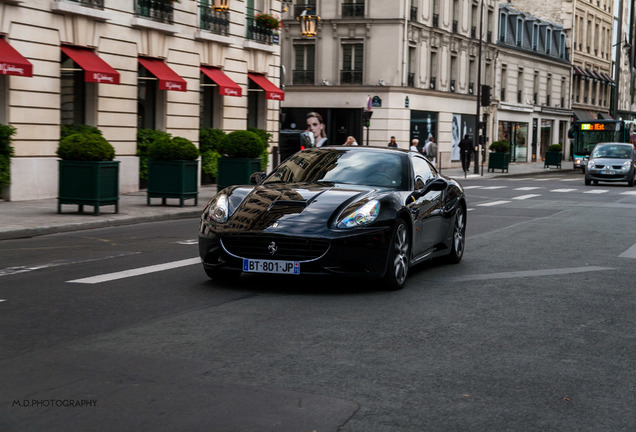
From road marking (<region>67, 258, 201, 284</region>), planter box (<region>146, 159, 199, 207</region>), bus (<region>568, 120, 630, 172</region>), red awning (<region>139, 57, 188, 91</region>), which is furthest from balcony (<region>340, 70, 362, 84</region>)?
road marking (<region>67, 258, 201, 284</region>)

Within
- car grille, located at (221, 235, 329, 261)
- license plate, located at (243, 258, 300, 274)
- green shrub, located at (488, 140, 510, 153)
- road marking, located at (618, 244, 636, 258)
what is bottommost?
road marking, located at (618, 244, 636, 258)

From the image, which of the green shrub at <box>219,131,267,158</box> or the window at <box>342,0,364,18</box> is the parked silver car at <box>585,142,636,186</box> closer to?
the window at <box>342,0,364,18</box>

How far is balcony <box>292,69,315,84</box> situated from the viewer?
4969 cm

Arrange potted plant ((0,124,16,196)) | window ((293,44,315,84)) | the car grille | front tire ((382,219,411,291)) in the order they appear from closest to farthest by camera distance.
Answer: the car grille < front tire ((382,219,411,291)) < potted plant ((0,124,16,196)) < window ((293,44,315,84))

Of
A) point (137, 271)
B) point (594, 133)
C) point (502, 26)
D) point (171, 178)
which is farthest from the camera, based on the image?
point (502, 26)

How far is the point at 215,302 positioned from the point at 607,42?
84.2 m

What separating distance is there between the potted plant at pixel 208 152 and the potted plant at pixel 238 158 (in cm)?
712

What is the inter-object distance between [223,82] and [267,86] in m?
3.35

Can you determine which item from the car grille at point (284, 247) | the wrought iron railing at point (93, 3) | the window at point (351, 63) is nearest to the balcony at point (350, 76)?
the window at point (351, 63)

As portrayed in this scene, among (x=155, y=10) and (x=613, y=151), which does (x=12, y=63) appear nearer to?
(x=155, y=10)

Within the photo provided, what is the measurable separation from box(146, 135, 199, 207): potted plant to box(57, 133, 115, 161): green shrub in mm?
2446

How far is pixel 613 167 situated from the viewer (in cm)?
3678

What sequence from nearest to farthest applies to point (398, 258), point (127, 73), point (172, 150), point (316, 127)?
point (398, 258) → point (172, 150) → point (127, 73) → point (316, 127)

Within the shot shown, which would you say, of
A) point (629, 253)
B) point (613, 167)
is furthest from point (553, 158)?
point (629, 253)
